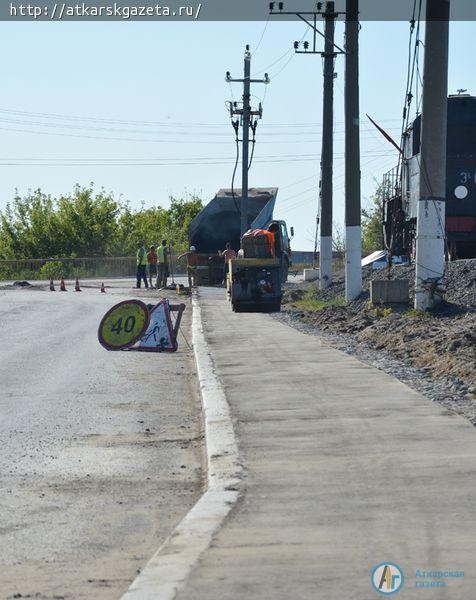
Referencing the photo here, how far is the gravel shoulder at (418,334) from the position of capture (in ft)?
41.7

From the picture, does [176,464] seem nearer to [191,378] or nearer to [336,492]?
[336,492]

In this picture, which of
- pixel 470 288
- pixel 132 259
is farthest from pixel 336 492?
pixel 132 259

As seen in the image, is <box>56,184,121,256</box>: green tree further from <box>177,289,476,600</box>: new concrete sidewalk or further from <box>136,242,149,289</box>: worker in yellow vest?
<box>177,289,476,600</box>: new concrete sidewalk

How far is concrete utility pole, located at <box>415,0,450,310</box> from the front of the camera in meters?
20.7

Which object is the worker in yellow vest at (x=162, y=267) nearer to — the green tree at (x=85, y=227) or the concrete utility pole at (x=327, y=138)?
the concrete utility pole at (x=327, y=138)

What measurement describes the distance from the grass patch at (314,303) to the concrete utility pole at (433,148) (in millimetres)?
7976

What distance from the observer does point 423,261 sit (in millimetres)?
21125

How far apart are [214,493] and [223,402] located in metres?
4.25

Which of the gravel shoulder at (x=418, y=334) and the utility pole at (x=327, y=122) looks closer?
the gravel shoulder at (x=418, y=334)

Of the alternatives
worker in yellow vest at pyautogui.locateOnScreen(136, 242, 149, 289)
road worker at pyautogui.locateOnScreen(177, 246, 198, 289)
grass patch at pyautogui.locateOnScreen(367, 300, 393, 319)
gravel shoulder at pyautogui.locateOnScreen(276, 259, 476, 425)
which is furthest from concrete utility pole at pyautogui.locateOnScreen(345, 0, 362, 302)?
worker in yellow vest at pyautogui.locateOnScreen(136, 242, 149, 289)

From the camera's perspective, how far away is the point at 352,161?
29.6 metres

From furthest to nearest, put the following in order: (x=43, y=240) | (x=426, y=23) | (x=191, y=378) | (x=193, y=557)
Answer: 1. (x=43, y=240)
2. (x=426, y=23)
3. (x=191, y=378)
4. (x=193, y=557)

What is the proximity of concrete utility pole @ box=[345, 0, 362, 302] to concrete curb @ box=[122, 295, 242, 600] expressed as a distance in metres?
18.0

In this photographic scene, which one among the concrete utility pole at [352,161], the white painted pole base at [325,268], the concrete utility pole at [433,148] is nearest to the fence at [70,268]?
the white painted pole base at [325,268]
